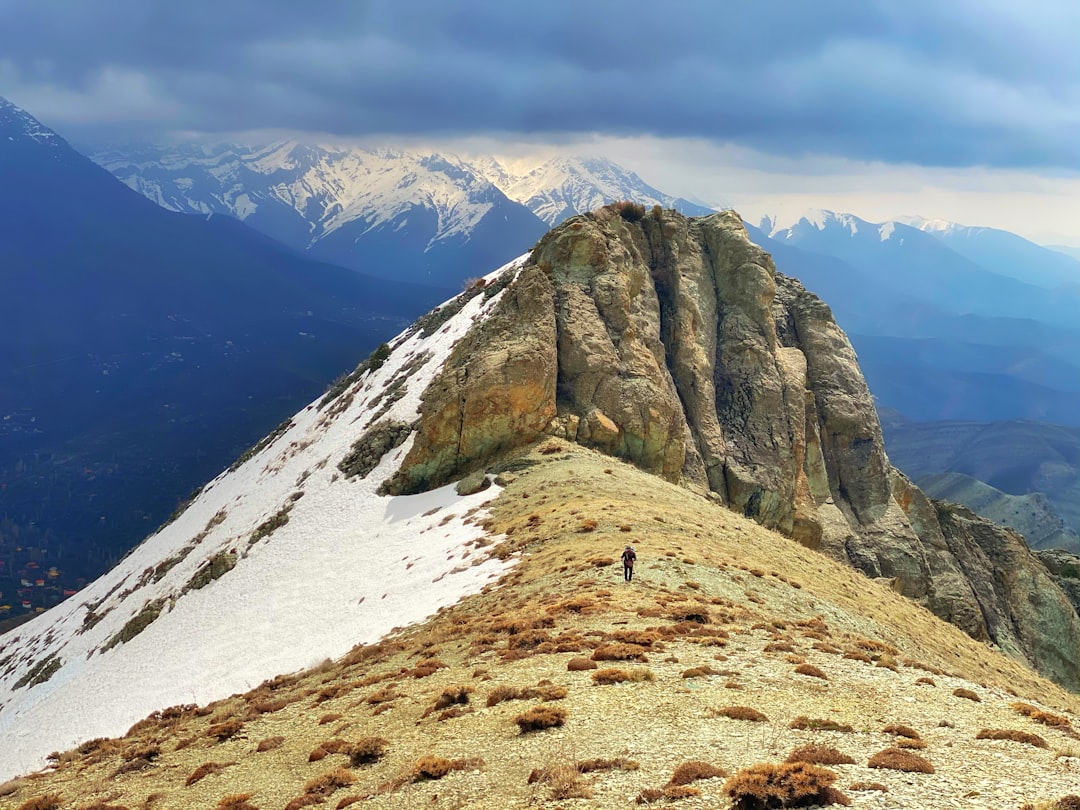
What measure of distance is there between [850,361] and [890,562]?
1946 cm

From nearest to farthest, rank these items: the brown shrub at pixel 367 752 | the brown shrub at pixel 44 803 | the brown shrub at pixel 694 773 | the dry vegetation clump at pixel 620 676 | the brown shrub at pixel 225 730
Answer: the brown shrub at pixel 694 773 < the brown shrub at pixel 367 752 < the dry vegetation clump at pixel 620 676 < the brown shrub at pixel 44 803 < the brown shrub at pixel 225 730

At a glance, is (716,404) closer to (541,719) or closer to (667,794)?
(541,719)

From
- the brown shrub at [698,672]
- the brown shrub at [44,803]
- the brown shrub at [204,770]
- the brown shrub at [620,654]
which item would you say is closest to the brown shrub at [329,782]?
the brown shrub at [204,770]

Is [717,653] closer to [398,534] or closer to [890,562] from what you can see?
[398,534]

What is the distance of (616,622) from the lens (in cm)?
2262

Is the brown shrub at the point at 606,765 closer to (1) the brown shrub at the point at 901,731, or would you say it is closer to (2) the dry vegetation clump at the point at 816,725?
(2) the dry vegetation clump at the point at 816,725

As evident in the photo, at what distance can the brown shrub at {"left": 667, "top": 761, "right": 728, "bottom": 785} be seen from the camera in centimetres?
1227

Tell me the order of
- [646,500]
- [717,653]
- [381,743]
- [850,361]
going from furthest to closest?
[850,361] < [646,500] < [717,653] < [381,743]

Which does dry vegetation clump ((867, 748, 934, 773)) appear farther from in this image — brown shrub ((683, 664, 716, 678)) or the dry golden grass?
brown shrub ((683, 664, 716, 678))

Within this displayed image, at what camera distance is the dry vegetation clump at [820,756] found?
1264 cm

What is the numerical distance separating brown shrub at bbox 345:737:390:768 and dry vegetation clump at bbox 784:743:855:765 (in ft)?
30.0

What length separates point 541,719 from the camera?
1552cm

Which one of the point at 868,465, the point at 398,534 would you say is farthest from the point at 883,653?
the point at 868,465

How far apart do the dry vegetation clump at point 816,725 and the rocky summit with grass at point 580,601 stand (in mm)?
61
